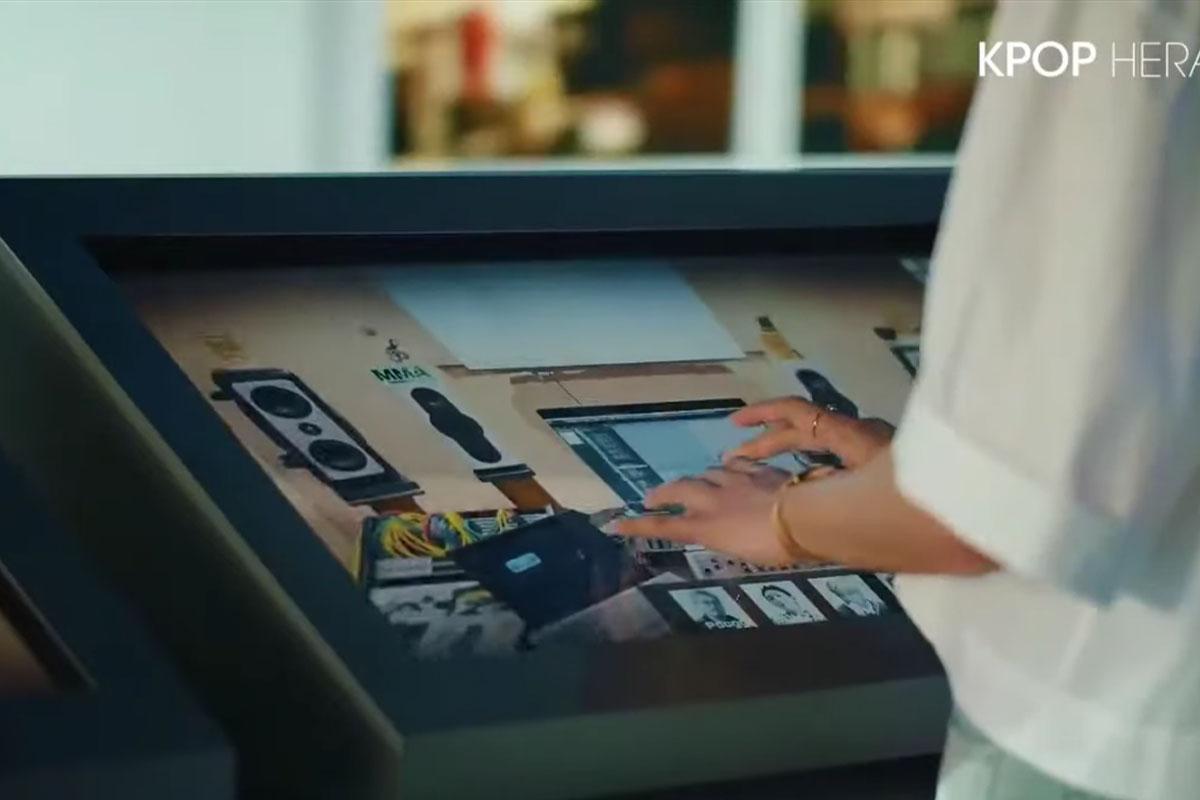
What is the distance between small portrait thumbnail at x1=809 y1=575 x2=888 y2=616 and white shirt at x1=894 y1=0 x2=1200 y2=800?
15 centimetres

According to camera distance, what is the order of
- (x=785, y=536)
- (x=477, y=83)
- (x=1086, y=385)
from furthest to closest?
(x=477, y=83), (x=785, y=536), (x=1086, y=385)

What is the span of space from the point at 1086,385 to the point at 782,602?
0.26 m

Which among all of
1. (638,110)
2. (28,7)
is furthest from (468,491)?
(638,110)

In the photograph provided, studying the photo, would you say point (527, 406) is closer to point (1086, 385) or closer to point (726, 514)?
point (726, 514)

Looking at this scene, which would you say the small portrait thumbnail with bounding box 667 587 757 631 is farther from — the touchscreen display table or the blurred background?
the blurred background

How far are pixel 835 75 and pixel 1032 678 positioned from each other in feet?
8.31

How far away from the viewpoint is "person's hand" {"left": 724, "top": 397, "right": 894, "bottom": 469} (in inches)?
34.9

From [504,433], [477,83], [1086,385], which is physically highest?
[1086,385]

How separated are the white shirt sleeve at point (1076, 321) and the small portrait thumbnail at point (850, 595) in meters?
0.19

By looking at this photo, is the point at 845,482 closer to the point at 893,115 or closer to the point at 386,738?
the point at 386,738

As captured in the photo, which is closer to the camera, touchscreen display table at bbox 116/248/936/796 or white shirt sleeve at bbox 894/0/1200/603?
white shirt sleeve at bbox 894/0/1200/603

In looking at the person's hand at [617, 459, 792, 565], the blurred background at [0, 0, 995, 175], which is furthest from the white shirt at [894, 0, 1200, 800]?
the blurred background at [0, 0, 995, 175]

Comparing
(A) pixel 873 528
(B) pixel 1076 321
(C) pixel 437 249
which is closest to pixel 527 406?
(C) pixel 437 249

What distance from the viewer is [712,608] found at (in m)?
0.83
